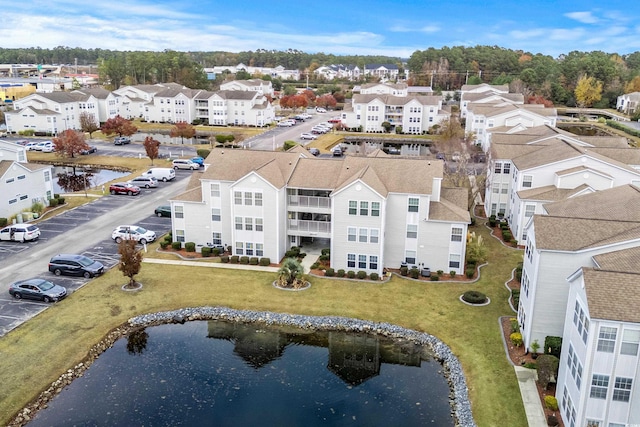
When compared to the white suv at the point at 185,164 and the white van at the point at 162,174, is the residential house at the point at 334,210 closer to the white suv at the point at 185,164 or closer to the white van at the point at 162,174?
the white van at the point at 162,174

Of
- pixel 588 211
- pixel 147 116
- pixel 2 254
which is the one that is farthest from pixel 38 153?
pixel 588 211

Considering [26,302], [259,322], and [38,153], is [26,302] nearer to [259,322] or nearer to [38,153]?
[259,322]

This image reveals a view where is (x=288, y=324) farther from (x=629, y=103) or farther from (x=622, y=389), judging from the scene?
(x=629, y=103)

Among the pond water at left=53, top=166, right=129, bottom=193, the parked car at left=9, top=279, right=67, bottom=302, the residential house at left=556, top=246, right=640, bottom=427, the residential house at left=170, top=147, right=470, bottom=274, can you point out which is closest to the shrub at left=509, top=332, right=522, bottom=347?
the residential house at left=556, top=246, right=640, bottom=427

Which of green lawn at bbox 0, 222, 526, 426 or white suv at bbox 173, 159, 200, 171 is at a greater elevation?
white suv at bbox 173, 159, 200, 171

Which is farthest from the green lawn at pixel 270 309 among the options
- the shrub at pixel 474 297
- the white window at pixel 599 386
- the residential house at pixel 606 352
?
the white window at pixel 599 386

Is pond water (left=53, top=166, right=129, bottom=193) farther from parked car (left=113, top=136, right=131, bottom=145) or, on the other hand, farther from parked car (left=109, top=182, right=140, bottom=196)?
parked car (left=113, top=136, right=131, bottom=145)

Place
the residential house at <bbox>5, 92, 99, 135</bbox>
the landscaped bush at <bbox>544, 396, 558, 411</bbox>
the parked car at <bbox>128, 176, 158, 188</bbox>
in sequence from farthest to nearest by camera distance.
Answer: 1. the residential house at <bbox>5, 92, 99, 135</bbox>
2. the parked car at <bbox>128, 176, 158, 188</bbox>
3. the landscaped bush at <bbox>544, 396, 558, 411</bbox>

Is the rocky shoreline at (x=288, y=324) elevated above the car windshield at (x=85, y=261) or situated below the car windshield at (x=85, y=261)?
below
